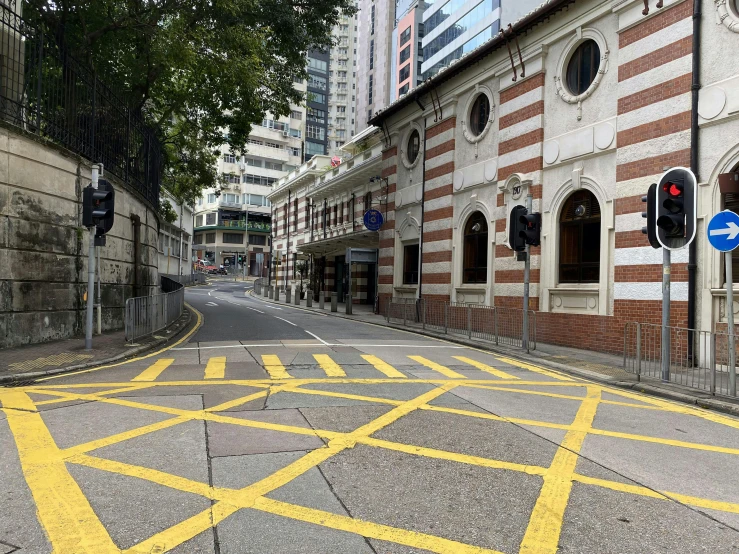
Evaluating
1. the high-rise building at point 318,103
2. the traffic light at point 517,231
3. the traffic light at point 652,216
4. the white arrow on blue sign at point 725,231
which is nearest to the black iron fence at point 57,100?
the traffic light at point 517,231

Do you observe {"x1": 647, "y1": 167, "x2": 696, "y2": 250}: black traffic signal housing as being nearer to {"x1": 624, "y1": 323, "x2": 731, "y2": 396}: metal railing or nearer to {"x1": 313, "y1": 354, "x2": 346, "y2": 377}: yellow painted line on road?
{"x1": 624, "y1": 323, "x2": 731, "y2": 396}: metal railing

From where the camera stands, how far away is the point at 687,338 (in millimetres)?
9867

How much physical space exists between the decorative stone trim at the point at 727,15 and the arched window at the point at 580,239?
4755 mm

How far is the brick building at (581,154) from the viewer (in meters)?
11.4

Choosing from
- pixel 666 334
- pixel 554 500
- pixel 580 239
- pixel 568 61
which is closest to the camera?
pixel 554 500

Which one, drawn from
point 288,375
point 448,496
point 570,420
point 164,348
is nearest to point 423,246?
point 164,348

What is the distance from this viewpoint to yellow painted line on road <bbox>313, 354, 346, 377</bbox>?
9.23 meters

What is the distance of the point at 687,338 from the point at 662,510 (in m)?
7.06

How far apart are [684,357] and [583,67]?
854 cm

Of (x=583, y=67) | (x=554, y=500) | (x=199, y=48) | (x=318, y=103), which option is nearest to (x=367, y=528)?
(x=554, y=500)

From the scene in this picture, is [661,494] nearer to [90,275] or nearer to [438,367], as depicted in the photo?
[438,367]

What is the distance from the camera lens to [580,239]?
48.8 ft

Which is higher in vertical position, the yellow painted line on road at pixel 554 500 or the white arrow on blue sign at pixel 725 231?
the white arrow on blue sign at pixel 725 231

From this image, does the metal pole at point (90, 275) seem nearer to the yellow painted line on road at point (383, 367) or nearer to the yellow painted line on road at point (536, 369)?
the yellow painted line on road at point (383, 367)
